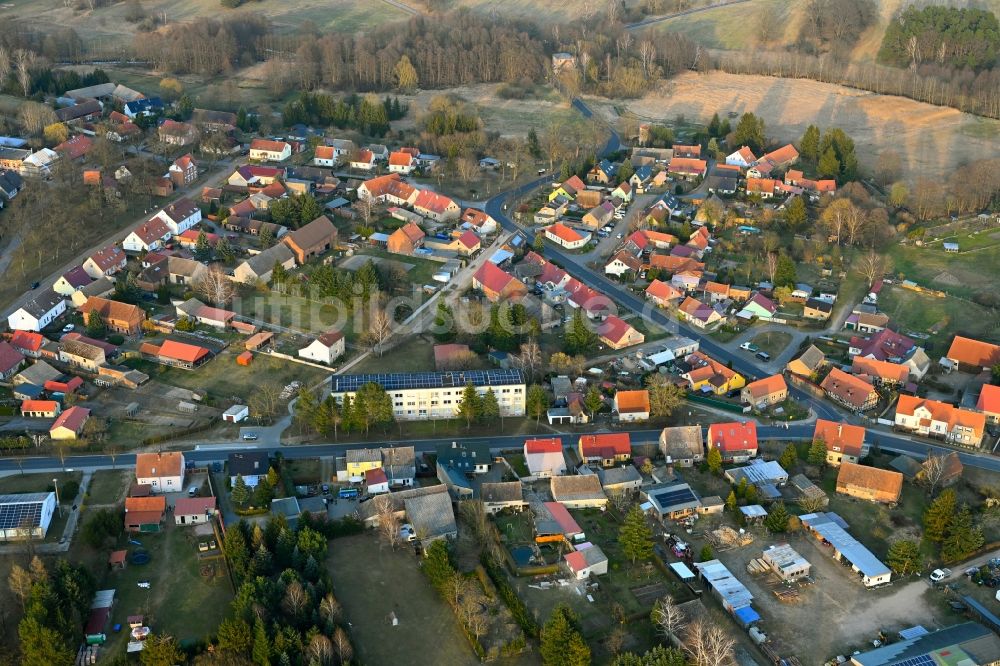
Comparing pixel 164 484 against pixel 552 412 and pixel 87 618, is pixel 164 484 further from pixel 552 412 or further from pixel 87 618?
pixel 552 412

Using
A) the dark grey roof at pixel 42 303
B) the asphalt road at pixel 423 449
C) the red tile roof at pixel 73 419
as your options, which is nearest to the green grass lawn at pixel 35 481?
the asphalt road at pixel 423 449

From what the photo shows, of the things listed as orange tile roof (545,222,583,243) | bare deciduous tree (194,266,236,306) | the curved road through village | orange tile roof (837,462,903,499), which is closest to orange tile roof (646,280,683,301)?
the curved road through village

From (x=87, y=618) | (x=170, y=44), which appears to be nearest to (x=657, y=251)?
(x=87, y=618)

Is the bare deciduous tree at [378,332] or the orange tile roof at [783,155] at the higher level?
the orange tile roof at [783,155]

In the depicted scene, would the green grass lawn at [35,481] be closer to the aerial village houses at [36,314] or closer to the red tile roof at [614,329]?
the aerial village houses at [36,314]

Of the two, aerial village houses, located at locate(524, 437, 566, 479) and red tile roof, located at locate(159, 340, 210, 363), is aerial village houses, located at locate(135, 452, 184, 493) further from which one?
aerial village houses, located at locate(524, 437, 566, 479)

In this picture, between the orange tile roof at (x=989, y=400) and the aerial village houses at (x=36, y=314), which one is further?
the aerial village houses at (x=36, y=314)
